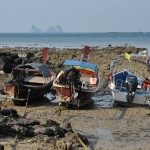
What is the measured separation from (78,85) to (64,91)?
0.90 m

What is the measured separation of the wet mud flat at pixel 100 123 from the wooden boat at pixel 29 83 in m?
0.48

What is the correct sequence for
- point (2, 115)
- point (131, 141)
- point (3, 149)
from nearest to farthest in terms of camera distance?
point (3, 149), point (131, 141), point (2, 115)

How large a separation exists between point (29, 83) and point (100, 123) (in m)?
6.80

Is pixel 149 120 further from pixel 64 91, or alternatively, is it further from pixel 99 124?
pixel 64 91

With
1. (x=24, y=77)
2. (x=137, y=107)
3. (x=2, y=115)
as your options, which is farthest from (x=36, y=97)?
(x=2, y=115)

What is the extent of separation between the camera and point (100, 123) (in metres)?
15.6

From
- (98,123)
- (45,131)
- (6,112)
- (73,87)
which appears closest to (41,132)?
(45,131)

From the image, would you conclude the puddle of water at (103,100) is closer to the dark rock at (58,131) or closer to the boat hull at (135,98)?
the boat hull at (135,98)

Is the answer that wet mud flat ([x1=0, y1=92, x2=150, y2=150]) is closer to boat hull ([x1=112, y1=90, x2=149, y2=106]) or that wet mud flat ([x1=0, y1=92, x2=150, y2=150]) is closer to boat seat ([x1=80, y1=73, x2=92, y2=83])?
boat hull ([x1=112, y1=90, x2=149, y2=106])

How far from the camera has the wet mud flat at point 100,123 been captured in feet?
40.5

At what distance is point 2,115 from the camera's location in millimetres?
14102

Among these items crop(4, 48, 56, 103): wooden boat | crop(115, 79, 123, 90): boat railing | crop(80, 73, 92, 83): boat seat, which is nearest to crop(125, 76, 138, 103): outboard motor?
crop(115, 79, 123, 90): boat railing

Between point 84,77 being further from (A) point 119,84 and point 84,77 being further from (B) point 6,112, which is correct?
(B) point 6,112

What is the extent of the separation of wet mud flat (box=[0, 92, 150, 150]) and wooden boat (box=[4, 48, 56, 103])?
18.8 inches
